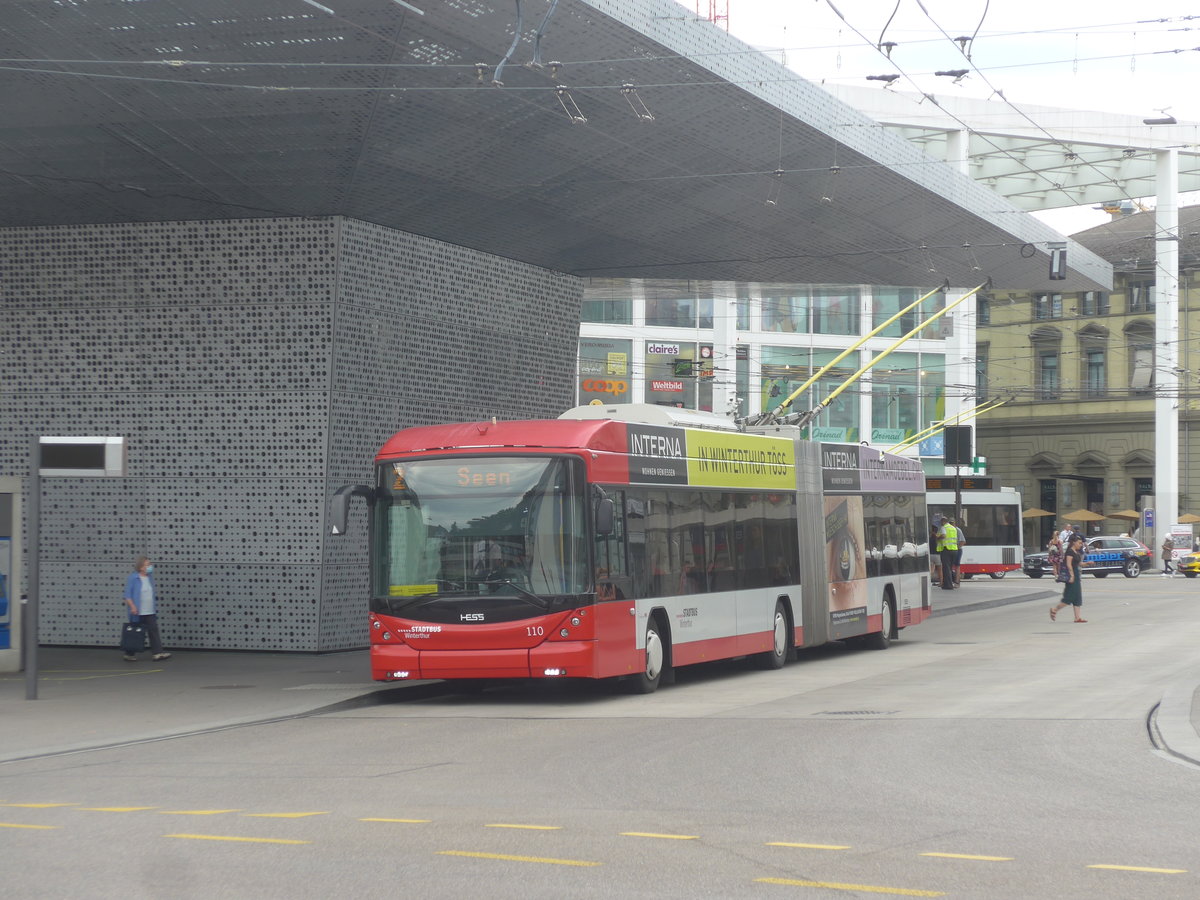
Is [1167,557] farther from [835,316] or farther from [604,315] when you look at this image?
[604,315]

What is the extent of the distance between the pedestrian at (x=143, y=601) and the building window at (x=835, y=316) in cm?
4761

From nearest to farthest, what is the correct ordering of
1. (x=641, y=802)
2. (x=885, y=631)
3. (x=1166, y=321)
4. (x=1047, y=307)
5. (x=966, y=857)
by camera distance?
(x=966, y=857) → (x=641, y=802) → (x=885, y=631) → (x=1166, y=321) → (x=1047, y=307)

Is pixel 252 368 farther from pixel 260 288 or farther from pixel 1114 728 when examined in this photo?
pixel 1114 728

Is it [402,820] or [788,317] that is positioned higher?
[788,317]

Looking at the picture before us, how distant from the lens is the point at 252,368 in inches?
861

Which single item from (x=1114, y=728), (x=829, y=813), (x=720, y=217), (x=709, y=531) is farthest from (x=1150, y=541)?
(x=829, y=813)

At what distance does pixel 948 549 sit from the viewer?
4350 cm

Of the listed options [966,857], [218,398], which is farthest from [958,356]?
[966,857]

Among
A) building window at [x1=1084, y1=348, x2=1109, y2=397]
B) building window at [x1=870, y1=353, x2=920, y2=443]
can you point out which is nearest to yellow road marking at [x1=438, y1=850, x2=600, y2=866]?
building window at [x1=870, y1=353, x2=920, y2=443]

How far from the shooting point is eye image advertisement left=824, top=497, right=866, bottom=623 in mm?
22625

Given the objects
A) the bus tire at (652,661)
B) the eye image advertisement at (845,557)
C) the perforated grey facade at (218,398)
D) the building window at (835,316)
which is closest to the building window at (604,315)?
the building window at (835,316)

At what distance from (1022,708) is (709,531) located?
4.85 meters

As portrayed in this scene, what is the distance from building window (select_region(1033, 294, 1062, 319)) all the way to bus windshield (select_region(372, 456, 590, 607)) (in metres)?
67.3

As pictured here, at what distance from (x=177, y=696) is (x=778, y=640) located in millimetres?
7640
